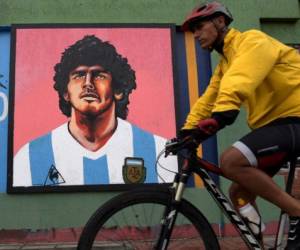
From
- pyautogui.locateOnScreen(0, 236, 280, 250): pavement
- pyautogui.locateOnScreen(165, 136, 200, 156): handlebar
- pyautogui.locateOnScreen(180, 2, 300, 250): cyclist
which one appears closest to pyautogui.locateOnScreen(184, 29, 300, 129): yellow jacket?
pyautogui.locateOnScreen(180, 2, 300, 250): cyclist

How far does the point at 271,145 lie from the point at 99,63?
130 inches

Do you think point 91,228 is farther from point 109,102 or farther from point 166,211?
point 109,102

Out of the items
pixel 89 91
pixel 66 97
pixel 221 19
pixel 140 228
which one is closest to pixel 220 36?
pixel 221 19

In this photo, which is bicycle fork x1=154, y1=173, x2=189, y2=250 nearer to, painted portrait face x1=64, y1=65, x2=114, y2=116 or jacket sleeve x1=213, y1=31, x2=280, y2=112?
jacket sleeve x1=213, y1=31, x2=280, y2=112

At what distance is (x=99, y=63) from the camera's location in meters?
6.00

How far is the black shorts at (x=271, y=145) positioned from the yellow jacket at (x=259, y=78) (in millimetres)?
139

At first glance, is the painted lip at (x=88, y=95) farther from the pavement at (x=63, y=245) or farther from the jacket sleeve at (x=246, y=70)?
the jacket sleeve at (x=246, y=70)

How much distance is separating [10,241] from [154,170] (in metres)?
1.84

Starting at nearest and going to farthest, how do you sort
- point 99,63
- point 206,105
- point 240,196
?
point 240,196 < point 206,105 < point 99,63

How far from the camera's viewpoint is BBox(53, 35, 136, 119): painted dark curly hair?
5930 millimetres

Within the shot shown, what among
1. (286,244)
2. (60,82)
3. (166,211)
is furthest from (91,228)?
(60,82)

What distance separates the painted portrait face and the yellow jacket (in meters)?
2.60

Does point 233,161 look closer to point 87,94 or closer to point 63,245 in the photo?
point 63,245

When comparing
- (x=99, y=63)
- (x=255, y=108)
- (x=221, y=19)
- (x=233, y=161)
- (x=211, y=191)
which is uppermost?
(x=99, y=63)
